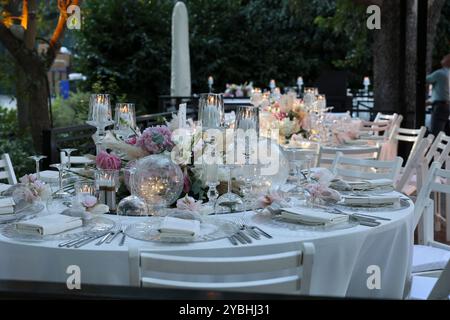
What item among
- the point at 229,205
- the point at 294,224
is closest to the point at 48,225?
the point at 229,205

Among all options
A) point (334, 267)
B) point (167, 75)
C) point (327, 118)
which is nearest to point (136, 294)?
point (334, 267)

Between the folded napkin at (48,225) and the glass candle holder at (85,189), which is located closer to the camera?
the folded napkin at (48,225)

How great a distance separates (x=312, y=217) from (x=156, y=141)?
2.63ft

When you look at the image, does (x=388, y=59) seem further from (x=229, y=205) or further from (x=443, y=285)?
(x=443, y=285)

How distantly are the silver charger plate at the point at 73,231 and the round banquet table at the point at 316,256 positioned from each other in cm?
3

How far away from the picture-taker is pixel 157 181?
2367 mm

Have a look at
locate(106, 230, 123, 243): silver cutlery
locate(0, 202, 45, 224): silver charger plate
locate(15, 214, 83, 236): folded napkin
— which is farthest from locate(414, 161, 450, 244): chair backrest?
locate(0, 202, 45, 224): silver charger plate

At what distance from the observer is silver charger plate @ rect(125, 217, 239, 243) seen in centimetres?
200

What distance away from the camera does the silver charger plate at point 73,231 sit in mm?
2041

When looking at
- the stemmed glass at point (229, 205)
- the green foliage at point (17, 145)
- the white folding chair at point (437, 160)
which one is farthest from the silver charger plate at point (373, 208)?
the green foliage at point (17, 145)

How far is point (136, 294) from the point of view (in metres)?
0.85

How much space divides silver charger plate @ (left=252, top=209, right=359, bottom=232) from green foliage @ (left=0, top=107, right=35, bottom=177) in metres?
4.68

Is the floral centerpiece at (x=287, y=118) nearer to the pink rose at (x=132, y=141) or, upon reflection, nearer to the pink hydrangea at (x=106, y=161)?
the pink rose at (x=132, y=141)
